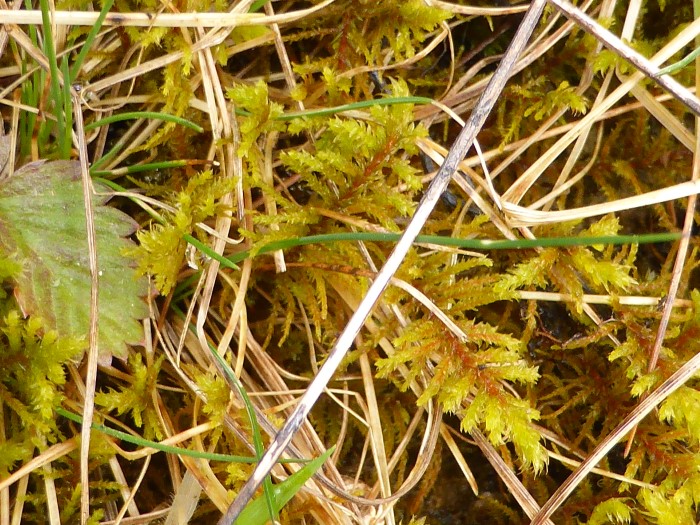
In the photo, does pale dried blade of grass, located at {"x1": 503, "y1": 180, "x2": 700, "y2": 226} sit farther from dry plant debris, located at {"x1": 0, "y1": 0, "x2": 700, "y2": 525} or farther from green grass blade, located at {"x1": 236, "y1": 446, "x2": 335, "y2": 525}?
green grass blade, located at {"x1": 236, "y1": 446, "x2": 335, "y2": 525}

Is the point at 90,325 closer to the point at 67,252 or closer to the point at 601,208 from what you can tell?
Answer: the point at 67,252

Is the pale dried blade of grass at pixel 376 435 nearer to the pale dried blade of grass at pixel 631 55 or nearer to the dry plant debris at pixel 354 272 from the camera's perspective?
the dry plant debris at pixel 354 272

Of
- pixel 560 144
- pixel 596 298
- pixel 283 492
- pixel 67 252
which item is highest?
pixel 560 144

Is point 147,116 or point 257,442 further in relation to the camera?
point 147,116

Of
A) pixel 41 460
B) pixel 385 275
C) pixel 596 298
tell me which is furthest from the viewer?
pixel 596 298

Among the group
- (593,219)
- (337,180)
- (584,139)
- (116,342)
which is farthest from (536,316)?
(116,342)

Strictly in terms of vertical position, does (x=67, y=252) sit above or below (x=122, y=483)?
above

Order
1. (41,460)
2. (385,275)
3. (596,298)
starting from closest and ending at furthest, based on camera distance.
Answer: (385,275) → (41,460) → (596,298)

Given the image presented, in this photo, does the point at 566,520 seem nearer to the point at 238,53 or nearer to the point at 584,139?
the point at 584,139

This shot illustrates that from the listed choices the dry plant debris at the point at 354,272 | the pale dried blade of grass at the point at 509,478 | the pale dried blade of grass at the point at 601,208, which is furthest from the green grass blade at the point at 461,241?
the pale dried blade of grass at the point at 509,478

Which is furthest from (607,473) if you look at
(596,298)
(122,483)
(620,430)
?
(122,483)
